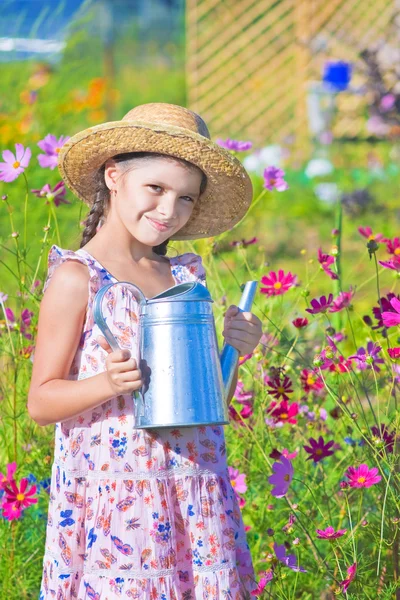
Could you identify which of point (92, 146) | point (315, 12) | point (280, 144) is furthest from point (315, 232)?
point (92, 146)

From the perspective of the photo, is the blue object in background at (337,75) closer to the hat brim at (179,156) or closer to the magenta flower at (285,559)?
the hat brim at (179,156)

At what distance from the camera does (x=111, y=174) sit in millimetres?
1635

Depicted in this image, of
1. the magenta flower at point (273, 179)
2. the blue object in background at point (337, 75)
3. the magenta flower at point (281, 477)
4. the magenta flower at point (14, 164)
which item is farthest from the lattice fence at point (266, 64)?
the magenta flower at point (281, 477)

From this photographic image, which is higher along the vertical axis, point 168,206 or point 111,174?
point 111,174

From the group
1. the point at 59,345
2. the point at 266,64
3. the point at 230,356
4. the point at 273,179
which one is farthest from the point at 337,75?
the point at 59,345

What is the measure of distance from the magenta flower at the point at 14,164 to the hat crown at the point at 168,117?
31 cm

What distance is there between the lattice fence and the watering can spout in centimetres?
700

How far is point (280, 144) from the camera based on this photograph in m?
8.24

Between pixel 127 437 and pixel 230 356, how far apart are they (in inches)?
8.1

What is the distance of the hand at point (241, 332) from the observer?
1579mm

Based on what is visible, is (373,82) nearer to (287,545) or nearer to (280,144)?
(287,545)

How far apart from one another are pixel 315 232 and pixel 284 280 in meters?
3.91

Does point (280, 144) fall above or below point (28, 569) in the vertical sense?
above

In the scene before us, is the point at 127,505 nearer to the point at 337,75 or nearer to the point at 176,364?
the point at 176,364
